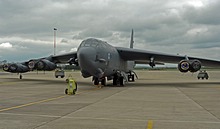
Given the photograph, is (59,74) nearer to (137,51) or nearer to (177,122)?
(137,51)

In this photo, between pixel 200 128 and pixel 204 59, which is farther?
pixel 204 59

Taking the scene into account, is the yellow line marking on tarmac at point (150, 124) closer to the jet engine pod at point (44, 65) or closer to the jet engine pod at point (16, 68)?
the jet engine pod at point (44, 65)

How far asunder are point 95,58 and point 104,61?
3.91 ft

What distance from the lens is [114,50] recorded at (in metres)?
26.9

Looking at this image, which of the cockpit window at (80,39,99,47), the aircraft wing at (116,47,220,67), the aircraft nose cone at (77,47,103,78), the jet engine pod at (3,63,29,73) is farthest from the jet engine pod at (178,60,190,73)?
the jet engine pod at (3,63,29,73)

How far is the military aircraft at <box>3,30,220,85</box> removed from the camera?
22.2 m

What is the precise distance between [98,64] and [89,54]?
4.30 feet

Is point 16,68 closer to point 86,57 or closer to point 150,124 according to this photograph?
point 86,57

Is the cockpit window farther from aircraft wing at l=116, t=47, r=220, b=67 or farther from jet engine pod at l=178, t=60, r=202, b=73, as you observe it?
jet engine pod at l=178, t=60, r=202, b=73

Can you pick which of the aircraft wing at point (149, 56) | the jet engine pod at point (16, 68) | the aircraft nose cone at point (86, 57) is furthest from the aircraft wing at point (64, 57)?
the aircraft nose cone at point (86, 57)

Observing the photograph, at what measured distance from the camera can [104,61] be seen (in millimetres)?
23250

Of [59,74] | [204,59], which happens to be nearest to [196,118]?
[204,59]

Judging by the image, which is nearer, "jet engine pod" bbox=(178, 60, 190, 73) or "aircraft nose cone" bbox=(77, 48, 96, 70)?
"aircraft nose cone" bbox=(77, 48, 96, 70)

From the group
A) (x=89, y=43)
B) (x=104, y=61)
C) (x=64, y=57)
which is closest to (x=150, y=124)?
(x=89, y=43)
